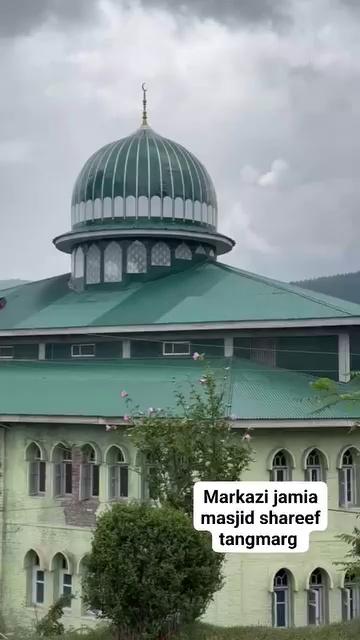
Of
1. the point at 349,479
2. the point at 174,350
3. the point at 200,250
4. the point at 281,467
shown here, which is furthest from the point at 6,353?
the point at 349,479

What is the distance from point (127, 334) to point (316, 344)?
20.4ft

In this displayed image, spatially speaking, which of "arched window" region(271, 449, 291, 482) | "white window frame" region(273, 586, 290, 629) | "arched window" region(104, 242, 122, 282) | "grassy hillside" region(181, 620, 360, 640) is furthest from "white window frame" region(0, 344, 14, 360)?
"grassy hillside" region(181, 620, 360, 640)

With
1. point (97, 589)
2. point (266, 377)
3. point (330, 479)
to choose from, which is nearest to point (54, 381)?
point (266, 377)

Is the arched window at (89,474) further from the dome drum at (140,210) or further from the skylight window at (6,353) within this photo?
the dome drum at (140,210)

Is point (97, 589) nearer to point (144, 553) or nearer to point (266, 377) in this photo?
point (144, 553)

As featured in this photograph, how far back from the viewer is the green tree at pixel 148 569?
576 inches

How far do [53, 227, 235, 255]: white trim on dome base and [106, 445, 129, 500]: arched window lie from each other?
920 cm

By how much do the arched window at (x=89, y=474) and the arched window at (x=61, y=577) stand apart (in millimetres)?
1947

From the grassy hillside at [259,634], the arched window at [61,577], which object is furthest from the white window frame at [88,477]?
the grassy hillside at [259,634]

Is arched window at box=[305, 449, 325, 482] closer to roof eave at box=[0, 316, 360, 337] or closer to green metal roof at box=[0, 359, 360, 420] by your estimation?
green metal roof at box=[0, 359, 360, 420]

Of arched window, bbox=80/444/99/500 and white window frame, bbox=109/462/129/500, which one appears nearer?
white window frame, bbox=109/462/129/500

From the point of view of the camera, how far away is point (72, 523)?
25.1 m

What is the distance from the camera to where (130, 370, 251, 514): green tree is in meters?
16.7

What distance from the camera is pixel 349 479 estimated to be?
24.4 meters
